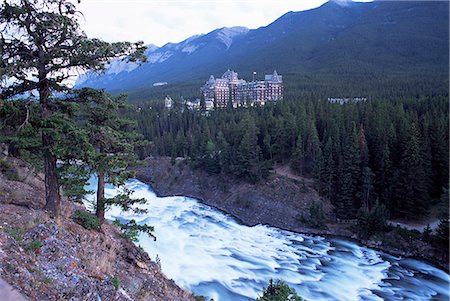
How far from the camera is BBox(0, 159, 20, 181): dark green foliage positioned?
44.1 feet

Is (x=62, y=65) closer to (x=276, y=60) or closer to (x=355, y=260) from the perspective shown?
(x=355, y=260)

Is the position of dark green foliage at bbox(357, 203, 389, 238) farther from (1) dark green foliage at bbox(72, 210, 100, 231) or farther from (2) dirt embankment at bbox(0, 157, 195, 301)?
(1) dark green foliage at bbox(72, 210, 100, 231)

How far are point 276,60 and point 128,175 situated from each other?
627 feet

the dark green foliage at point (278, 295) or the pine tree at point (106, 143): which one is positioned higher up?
the pine tree at point (106, 143)

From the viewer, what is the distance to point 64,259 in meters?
8.23

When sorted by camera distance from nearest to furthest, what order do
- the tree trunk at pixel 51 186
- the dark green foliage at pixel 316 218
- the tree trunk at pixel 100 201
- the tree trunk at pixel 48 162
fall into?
the tree trunk at pixel 48 162 < the tree trunk at pixel 51 186 < the tree trunk at pixel 100 201 < the dark green foliage at pixel 316 218

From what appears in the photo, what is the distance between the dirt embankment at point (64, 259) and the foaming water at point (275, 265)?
14132mm

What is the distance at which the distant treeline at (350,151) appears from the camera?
144 feet

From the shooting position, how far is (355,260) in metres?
33.9

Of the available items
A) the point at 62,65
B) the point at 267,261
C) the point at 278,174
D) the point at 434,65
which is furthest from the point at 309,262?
the point at 434,65

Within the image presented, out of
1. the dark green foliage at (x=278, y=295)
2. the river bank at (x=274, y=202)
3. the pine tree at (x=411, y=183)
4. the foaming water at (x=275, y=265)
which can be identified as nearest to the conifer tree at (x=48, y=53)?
the dark green foliage at (x=278, y=295)

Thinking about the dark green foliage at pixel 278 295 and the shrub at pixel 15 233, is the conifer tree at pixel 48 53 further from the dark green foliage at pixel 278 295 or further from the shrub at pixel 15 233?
the dark green foliage at pixel 278 295

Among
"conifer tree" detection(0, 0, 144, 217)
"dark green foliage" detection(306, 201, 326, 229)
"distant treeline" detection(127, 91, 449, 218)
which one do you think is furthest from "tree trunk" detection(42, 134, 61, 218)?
"dark green foliage" detection(306, 201, 326, 229)

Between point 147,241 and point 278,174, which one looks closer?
point 147,241
